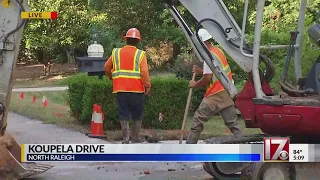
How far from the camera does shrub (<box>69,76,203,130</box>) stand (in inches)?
442

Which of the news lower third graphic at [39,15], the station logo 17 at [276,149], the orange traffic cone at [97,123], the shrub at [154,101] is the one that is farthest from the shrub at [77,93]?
the station logo 17 at [276,149]

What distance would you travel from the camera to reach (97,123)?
10711 mm

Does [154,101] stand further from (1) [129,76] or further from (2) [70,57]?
(2) [70,57]

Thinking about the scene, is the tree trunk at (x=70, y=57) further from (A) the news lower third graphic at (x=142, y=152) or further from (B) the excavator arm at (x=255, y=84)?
(A) the news lower third graphic at (x=142, y=152)

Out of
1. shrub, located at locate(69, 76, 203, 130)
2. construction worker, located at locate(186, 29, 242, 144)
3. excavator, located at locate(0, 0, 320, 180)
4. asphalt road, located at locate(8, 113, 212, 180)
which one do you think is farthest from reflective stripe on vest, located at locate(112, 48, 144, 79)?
shrub, located at locate(69, 76, 203, 130)

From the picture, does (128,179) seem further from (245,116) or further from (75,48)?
(75,48)

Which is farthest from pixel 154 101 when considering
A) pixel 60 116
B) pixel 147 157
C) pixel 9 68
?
pixel 147 157

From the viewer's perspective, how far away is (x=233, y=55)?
261 inches

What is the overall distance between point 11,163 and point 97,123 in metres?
4.25

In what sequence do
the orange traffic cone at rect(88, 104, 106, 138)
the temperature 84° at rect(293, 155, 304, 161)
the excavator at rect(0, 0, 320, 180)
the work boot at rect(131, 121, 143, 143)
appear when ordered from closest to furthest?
the temperature 84° at rect(293, 155, 304, 161) < the excavator at rect(0, 0, 320, 180) < the work boot at rect(131, 121, 143, 143) < the orange traffic cone at rect(88, 104, 106, 138)

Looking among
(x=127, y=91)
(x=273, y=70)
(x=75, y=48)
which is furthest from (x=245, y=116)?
(x=75, y=48)

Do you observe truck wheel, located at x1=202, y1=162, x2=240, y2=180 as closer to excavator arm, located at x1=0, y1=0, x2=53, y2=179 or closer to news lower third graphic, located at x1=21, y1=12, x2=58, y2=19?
excavator arm, located at x1=0, y1=0, x2=53, y2=179

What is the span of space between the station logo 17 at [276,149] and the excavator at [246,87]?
12.1 inches

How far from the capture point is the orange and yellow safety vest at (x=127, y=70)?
8.41 metres
